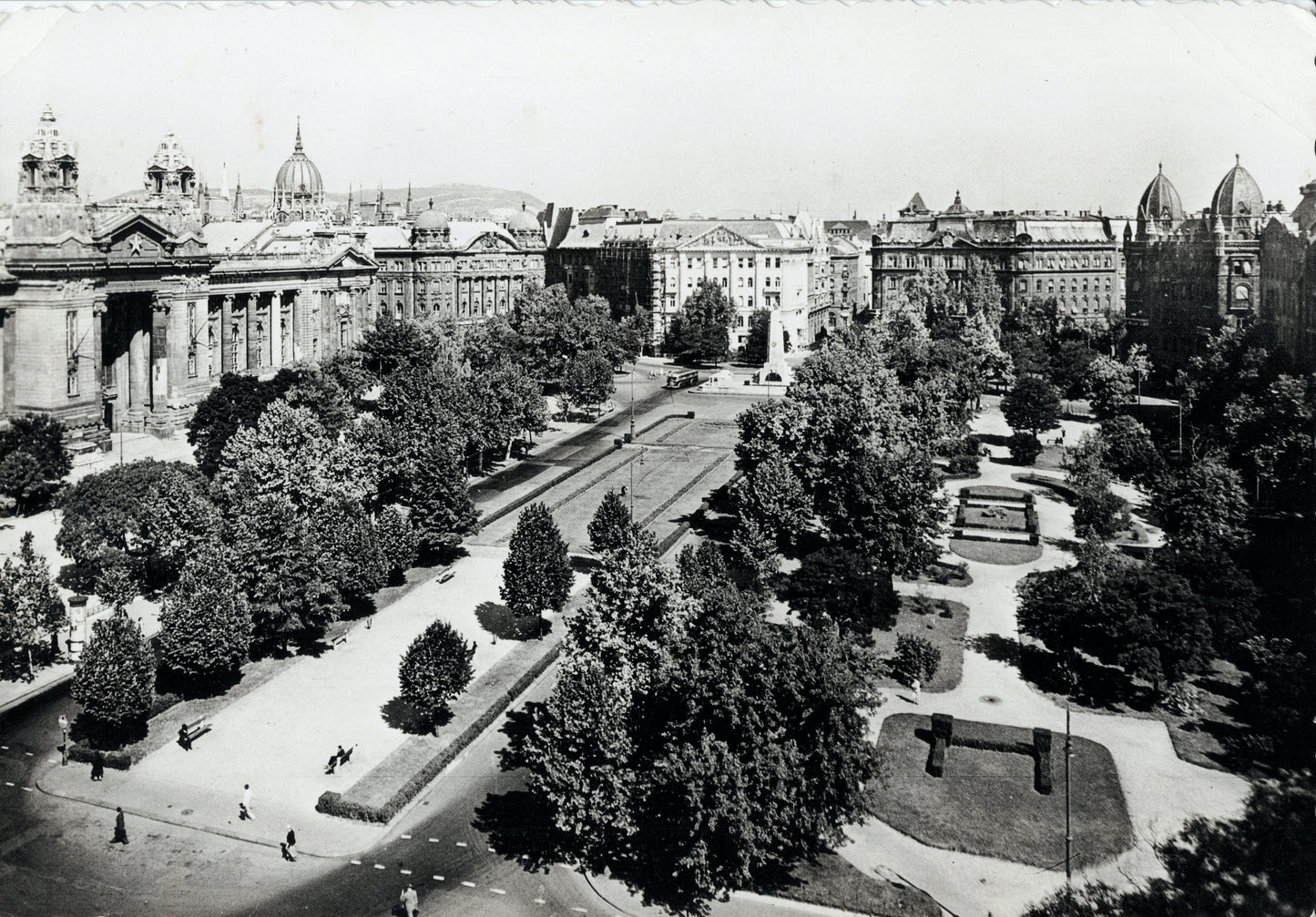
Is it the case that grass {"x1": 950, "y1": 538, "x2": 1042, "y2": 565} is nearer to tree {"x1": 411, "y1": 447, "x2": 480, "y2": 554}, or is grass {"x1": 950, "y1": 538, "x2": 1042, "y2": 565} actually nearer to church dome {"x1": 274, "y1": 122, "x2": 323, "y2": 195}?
tree {"x1": 411, "y1": 447, "x2": 480, "y2": 554}

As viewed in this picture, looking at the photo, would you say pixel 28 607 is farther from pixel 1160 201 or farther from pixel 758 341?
pixel 1160 201

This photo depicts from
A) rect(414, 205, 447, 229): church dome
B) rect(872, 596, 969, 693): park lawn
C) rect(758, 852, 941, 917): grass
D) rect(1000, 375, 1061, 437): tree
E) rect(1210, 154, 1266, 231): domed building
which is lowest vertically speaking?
rect(758, 852, 941, 917): grass

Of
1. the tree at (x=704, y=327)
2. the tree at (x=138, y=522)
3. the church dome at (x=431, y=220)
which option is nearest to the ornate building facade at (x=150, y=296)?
the church dome at (x=431, y=220)

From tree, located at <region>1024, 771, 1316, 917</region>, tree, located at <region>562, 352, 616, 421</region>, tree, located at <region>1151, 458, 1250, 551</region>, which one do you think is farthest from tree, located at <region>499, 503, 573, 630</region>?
tree, located at <region>562, 352, 616, 421</region>

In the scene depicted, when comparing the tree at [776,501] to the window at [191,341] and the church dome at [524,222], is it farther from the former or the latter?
the church dome at [524,222]

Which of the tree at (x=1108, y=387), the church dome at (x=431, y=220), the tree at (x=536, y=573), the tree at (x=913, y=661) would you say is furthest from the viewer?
the church dome at (x=431, y=220)

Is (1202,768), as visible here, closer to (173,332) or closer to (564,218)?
(173,332)
